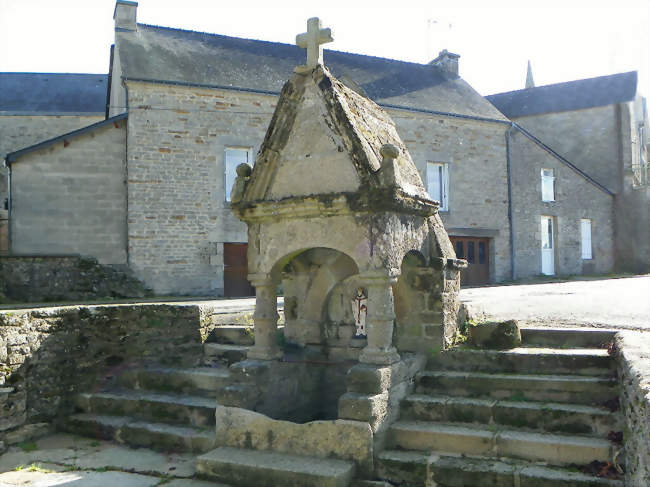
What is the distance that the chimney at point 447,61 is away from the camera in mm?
20906

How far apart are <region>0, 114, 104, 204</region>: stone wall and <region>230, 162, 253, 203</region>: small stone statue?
21.9 m

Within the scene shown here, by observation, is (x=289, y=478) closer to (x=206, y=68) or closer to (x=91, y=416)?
(x=91, y=416)

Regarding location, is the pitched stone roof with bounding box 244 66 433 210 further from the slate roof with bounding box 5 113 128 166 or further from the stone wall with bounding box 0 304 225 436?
the slate roof with bounding box 5 113 128 166

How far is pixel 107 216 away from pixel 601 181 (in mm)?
19522

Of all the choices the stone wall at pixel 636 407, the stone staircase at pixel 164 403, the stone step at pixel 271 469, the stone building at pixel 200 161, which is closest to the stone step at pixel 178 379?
the stone staircase at pixel 164 403

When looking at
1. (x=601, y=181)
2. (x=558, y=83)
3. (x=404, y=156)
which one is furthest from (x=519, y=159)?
(x=404, y=156)

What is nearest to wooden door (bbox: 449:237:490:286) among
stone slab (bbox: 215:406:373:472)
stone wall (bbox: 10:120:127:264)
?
stone wall (bbox: 10:120:127:264)

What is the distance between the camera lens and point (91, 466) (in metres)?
4.55

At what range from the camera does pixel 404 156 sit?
5.21 meters

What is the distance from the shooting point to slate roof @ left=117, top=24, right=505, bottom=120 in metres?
14.8

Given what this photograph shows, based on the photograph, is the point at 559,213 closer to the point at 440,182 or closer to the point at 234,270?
the point at 440,182

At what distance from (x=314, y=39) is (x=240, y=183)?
133cm

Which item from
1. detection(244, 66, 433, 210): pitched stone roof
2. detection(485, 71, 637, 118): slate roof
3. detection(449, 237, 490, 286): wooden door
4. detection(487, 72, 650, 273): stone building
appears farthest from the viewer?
detection(485, 71, 637, 118): slate roof

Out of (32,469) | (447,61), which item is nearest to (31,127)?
(447,61)
